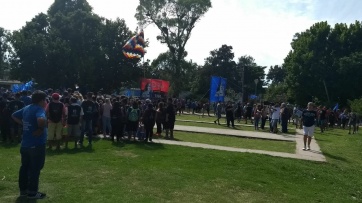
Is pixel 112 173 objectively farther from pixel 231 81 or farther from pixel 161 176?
pixel 231 81

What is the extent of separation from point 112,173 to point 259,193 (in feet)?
11.4

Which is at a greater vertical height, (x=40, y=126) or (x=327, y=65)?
(x=327, y=65)

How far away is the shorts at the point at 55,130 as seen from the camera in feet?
39.8

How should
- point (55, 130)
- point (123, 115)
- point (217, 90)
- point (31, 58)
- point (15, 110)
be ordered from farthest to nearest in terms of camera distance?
point (31, 58) < point (217, 90) < point (123, 115) < point (15, 110) < point (55, 130)

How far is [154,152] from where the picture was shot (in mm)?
12672

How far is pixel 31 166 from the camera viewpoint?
685cm

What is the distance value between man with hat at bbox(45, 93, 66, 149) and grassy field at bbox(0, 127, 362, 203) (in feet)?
1.75

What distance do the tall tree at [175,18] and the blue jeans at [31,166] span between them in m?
41.4

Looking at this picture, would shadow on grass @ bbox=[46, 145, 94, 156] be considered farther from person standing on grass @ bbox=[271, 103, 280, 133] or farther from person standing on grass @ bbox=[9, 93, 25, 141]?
person standing on grass @ bbox=[271, 103, 280, 133]

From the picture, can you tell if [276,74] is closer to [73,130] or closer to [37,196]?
[73,130]

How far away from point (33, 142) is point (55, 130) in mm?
5605

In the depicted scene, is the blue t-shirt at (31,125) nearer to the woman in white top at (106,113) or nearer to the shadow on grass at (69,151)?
the shadow on grass at (69,151)

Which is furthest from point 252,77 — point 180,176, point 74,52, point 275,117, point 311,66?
point 180,176

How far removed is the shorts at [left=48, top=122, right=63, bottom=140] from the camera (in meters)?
12.1
